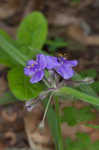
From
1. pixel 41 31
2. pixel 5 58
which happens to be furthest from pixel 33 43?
pixel 5 58

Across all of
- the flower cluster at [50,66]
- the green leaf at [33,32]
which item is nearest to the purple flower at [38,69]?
the flower cluster at [50,66]

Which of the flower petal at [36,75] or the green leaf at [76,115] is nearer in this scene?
the flower petal at [36,75]

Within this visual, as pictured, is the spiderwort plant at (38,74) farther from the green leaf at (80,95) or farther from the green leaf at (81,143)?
the green leaf at (81,143)

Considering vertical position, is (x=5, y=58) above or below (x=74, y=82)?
above

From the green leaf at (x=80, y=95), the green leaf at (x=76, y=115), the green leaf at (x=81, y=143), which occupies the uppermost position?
the green leaf at (x=80, y=95)

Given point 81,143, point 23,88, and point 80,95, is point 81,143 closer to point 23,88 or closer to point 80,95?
point 23,88

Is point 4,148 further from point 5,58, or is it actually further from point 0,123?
point 5,58

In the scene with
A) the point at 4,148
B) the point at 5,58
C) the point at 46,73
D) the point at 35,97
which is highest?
the point at 5,58
